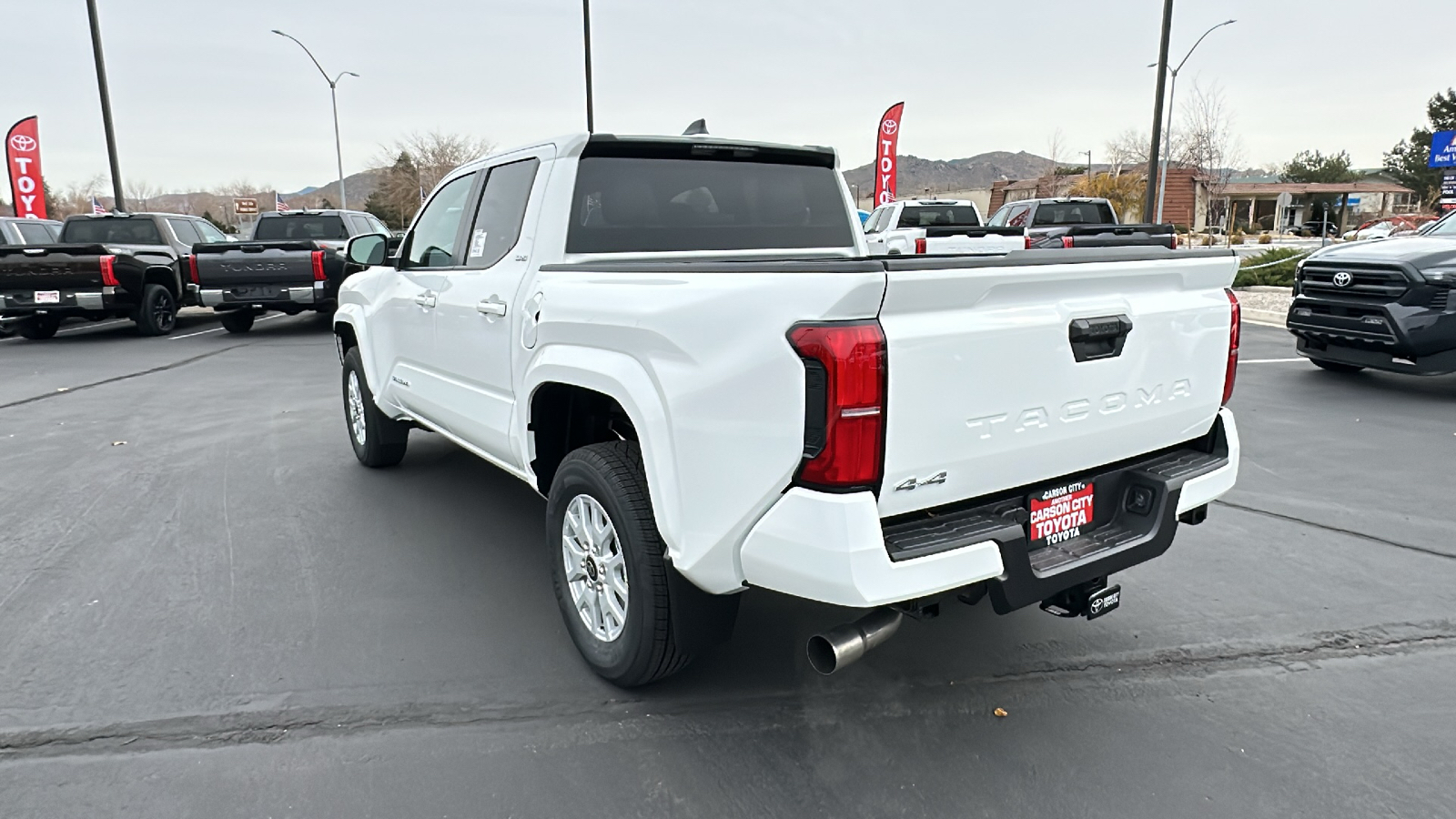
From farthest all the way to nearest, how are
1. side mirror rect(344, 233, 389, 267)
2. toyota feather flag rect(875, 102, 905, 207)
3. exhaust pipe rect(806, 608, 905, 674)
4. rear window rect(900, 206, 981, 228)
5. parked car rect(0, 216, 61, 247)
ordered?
1. toyota feather flag rect(875, 102, 905, 207)
2. rear window rect(900, 206, 981, 228)
3. parked car rect(0, 216, 61, 247)
4. side mirror rect(344, 233, 389, 267)
5. exhaust pipe rect(806, 608, 905, 674)

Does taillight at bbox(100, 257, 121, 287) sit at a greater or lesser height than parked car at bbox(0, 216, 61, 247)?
lesser

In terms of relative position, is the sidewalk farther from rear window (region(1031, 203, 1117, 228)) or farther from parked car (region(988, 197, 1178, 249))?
rear window (region(1031, 203, 1117, 228))

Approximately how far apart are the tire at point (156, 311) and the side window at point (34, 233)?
3813mm

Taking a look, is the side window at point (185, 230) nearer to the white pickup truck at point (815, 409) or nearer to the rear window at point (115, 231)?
the rear window at point (115, 231)

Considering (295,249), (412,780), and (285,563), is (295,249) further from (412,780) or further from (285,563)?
(412,780)

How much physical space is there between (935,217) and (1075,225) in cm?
275

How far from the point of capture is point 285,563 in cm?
438

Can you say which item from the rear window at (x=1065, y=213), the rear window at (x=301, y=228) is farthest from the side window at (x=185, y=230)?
the rear window at (x=1065, y=213)

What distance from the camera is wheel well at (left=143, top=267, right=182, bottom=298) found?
1359 centimetres

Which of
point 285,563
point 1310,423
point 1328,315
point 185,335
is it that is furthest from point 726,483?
point 185,335

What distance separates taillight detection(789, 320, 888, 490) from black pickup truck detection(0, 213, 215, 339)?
1357 centimetres

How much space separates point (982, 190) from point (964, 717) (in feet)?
291

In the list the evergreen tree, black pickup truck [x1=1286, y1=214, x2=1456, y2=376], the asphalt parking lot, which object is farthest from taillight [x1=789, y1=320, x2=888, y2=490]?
the evergreen tree

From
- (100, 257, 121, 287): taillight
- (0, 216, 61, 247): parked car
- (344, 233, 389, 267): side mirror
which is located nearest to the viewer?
(344, 233, 389, 267): side mirror
